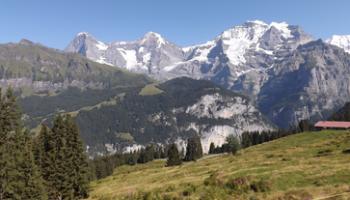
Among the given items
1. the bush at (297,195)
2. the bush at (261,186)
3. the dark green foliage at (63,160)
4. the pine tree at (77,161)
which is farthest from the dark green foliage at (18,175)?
the bush at (297,195)

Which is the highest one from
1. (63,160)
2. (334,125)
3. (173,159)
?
(334,125)

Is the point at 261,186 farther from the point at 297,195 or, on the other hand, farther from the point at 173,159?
the point at 173,159

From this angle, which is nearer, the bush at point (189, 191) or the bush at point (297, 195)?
the bush at point (297, 195)

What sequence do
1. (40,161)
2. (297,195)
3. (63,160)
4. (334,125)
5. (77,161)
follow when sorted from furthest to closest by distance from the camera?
(334,125)
(77,161)
(40,161)
(63,160)
(297,195)

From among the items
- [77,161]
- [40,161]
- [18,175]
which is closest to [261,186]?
[18,175]

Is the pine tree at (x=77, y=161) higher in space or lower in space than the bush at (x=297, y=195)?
higher

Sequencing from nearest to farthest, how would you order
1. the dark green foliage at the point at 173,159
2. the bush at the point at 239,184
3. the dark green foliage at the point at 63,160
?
the bush at the point at 239,184
the dark green foliage at the point at 63,160
the dark green foliage at the point at 173,159

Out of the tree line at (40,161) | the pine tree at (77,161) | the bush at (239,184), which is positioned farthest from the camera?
the pine tree at (77,161)

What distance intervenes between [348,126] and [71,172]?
12476 cm

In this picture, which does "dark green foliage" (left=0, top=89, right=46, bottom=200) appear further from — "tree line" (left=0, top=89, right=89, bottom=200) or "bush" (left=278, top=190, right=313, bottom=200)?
"bush" (left=278, top=190, right=313, bottom=200)

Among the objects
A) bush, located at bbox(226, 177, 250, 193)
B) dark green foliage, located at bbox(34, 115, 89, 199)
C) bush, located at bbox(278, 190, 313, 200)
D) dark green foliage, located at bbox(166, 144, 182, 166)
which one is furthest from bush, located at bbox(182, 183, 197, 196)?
dark green foliage, located at bbox(166, 144, 182, 166)

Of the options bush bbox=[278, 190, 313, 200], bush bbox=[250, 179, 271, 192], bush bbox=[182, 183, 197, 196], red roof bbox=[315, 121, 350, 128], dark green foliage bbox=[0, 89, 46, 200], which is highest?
red roof bbox=[315, 121, 350, 128]

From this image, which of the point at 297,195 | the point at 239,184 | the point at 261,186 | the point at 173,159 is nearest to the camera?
the point at 297,195

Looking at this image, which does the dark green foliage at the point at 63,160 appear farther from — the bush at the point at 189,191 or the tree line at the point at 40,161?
the bush at the point at 189,191
